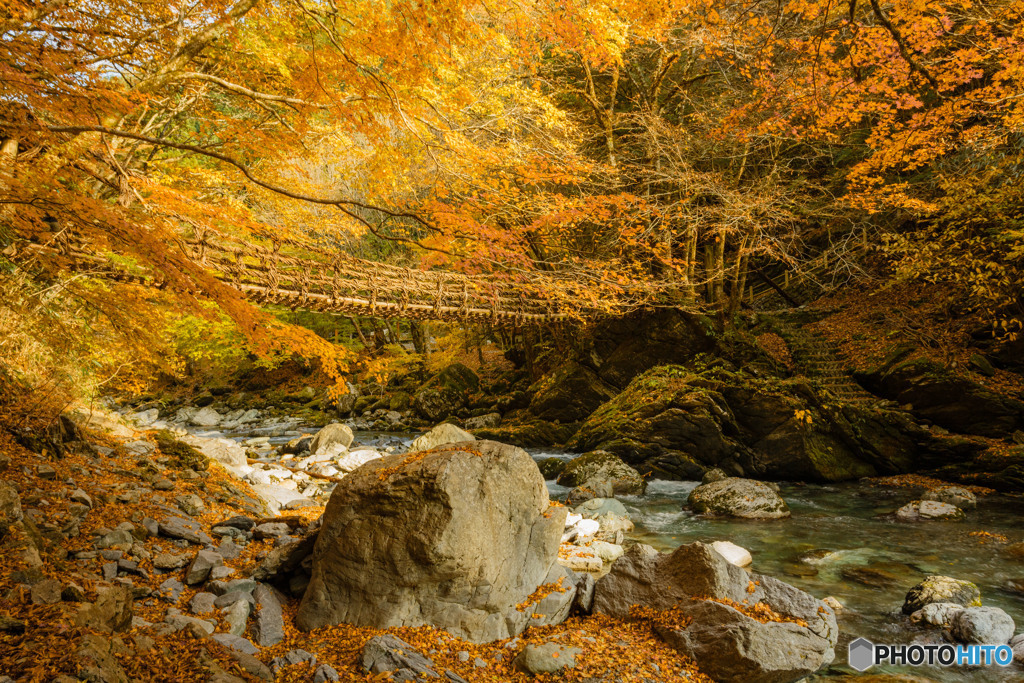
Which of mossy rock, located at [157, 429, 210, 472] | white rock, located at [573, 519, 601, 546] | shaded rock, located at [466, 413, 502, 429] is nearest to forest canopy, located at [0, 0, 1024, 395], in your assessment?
mossy rock, located at [157, 429, 210, 472]

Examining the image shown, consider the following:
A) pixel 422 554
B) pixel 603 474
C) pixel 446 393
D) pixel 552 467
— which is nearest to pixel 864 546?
pixel 603 474

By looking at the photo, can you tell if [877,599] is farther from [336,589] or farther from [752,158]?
[752,158]

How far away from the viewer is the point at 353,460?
9.06 meters

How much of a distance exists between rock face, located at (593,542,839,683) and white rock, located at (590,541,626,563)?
4.63 feet

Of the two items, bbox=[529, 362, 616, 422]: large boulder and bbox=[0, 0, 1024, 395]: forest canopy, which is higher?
bbox=[0, 0, 1024, 395]: forest canopy

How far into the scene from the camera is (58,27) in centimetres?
399

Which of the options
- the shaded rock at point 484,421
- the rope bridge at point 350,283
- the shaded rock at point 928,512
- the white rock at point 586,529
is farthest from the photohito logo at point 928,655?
the shaded rock at point 484,421

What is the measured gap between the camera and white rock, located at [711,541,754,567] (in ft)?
17.5

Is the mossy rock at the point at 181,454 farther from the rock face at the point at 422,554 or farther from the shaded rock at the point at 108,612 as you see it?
the shaded rock at the point at 108,612

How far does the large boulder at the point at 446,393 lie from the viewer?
14883 mm

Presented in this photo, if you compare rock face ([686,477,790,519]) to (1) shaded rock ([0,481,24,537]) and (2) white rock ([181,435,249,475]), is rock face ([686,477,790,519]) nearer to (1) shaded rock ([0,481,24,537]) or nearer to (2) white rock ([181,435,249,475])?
(2) white rock ([181,435,249,475])

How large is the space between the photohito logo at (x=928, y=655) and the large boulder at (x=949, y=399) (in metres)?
5.71

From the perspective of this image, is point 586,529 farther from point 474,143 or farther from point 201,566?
point 474,143

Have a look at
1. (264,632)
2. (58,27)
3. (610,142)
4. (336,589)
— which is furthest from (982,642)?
(610,142)
